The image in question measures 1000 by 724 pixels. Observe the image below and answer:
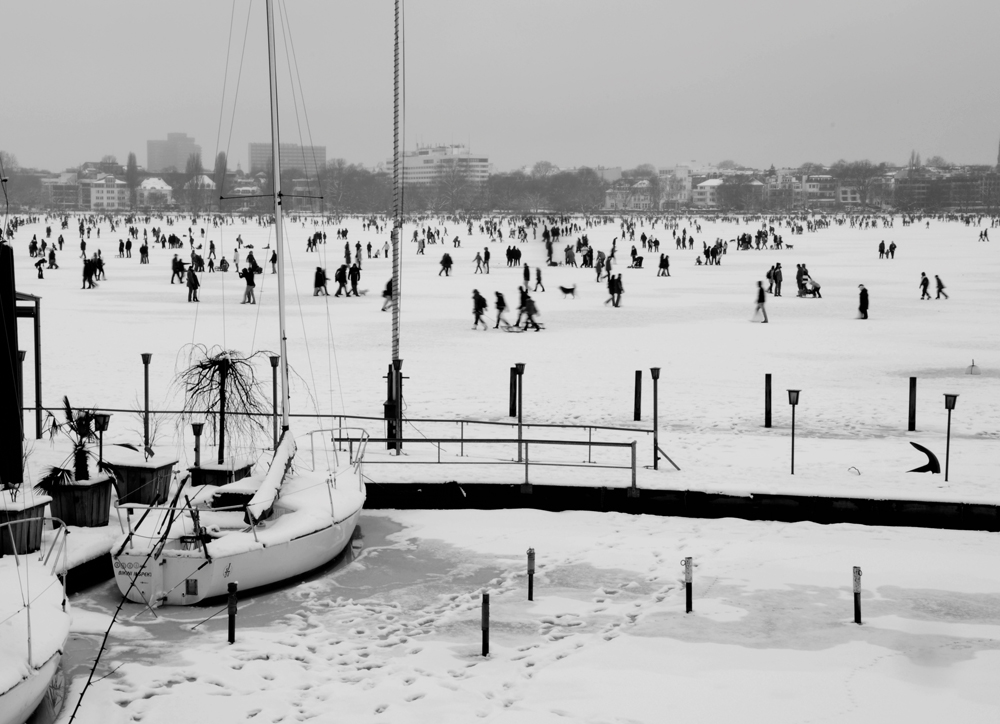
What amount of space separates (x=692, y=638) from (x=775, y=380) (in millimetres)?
14592

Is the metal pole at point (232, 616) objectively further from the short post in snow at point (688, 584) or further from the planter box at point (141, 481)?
the short post in snow at point (688, 584)

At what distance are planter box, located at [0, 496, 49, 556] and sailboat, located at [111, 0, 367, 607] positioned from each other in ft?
2.55

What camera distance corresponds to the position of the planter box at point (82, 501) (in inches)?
523

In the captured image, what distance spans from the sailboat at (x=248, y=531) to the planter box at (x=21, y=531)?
30.6 inches

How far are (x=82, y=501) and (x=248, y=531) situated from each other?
203 centimetres

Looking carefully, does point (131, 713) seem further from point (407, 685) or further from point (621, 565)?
point (621, 565)

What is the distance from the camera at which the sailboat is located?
39.4 feet

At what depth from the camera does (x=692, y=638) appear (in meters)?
11.6

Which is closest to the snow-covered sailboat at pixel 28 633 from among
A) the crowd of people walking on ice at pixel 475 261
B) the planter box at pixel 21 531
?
the planter box at pixel 21 531

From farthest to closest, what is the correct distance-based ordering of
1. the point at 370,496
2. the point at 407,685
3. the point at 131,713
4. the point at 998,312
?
the point at 998,312 < the point at 370,496 < the point at 407,685 < the point at 131,713

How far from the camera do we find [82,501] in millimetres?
13383

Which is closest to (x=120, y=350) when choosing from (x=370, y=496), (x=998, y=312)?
(x=370, y=496)

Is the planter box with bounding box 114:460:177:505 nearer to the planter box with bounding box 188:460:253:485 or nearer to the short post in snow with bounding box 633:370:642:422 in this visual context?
the planter box with bounding box 188:460:253:485

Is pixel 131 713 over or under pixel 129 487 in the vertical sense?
under
